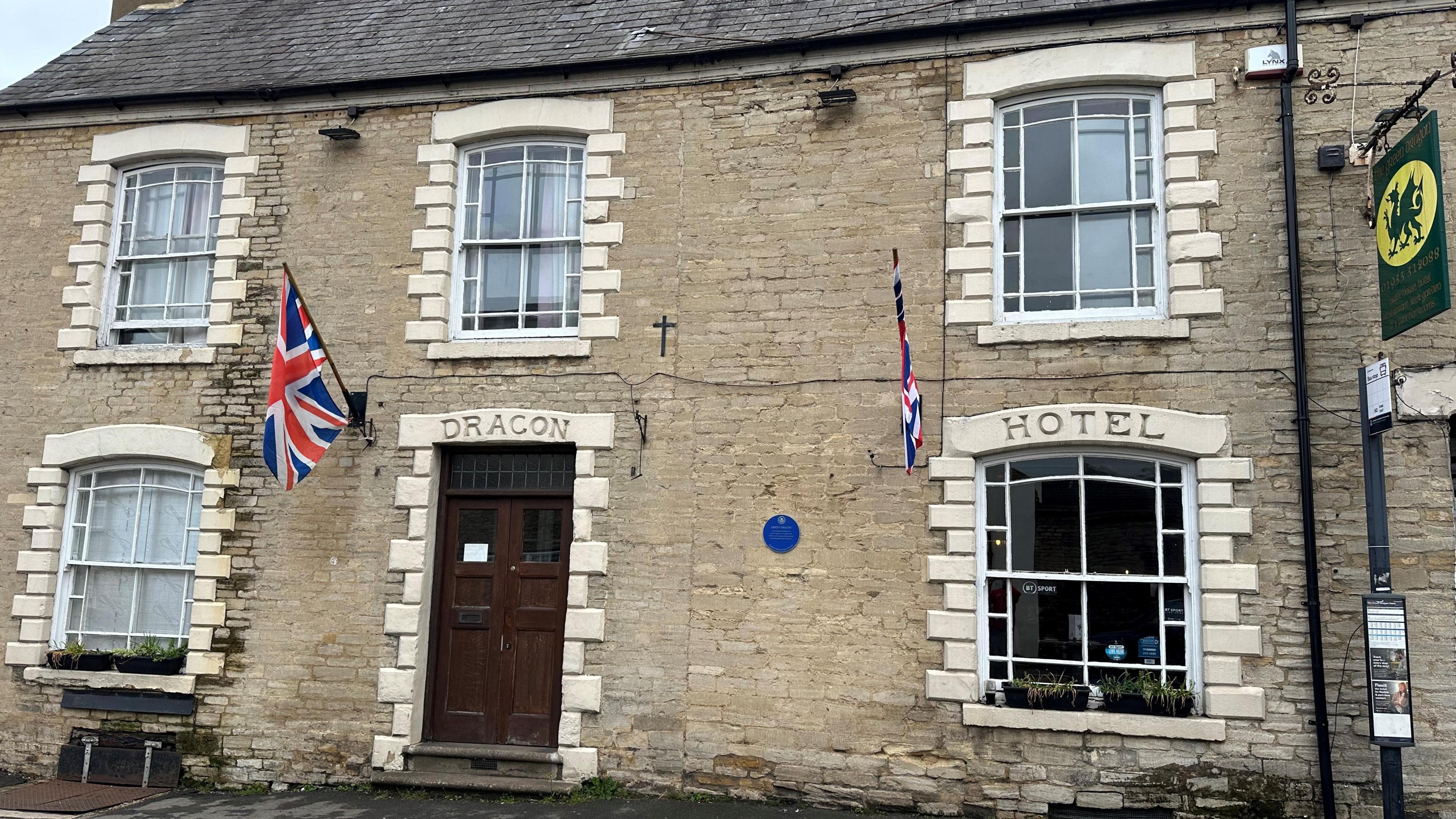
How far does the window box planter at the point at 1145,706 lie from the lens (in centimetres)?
728

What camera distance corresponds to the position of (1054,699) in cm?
746

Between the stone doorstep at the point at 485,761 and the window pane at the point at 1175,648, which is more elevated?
the window pane at the point at 1175,648

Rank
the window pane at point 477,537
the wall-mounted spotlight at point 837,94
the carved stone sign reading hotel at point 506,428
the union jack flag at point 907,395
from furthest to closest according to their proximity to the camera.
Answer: the window pane at point 477,537 < the carved stone sign reading hotel at point 506,428 < the wall-mounted spotlight at point 837,94 < the union jack flag at point 907,395

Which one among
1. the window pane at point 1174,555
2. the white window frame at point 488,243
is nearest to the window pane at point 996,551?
the window pane at point 1174,555

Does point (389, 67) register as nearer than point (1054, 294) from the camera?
No

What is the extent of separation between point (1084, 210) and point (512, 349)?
15.6 feet

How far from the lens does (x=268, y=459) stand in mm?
7824

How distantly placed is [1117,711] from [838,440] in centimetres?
279

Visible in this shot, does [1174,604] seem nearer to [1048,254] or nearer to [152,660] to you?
[1048,254]

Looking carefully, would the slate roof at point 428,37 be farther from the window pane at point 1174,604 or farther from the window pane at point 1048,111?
the window pane at point 1174,604

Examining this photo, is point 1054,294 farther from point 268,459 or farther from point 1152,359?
point 268,459

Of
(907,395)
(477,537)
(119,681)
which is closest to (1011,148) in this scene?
(907,395)

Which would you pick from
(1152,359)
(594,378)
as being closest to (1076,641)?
(1152,359)

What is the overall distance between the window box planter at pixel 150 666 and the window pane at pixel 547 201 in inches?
189
